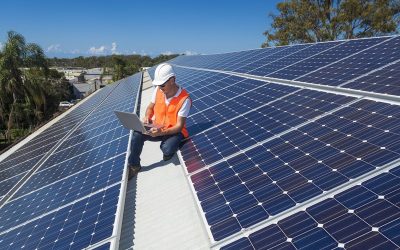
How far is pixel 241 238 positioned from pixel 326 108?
13.1ft

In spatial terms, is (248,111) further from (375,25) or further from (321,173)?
(375,25)

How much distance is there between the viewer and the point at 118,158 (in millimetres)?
9258

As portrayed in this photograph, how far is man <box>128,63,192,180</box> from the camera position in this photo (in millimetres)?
8062

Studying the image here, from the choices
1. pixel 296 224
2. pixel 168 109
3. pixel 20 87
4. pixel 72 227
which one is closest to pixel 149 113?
pixel 168 109

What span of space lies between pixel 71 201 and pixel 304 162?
205 inches

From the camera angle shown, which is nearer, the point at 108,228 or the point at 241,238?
the point at 241,238

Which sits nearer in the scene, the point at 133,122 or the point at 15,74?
the point at 133,122

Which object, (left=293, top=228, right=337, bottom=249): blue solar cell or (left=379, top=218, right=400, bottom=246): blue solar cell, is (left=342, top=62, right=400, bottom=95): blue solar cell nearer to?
(left=379, top=218, right=400, bottom=246): blue solar cell

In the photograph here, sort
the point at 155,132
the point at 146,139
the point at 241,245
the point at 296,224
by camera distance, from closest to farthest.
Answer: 1. the point at 296,224
2. the point at 241,245
3. the point at 155,132
4. the point at 146,139

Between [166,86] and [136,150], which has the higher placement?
[166,86]

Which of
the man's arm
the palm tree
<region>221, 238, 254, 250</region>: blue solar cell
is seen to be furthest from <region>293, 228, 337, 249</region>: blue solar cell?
the palm tree

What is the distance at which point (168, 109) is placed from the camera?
27.8ft

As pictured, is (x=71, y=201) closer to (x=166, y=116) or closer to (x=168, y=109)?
(x=166, y=116)

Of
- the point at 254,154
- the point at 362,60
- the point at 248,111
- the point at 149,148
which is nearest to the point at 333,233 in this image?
the point at 254,154
